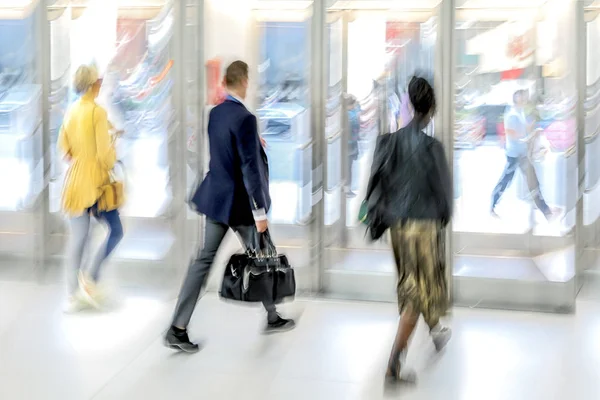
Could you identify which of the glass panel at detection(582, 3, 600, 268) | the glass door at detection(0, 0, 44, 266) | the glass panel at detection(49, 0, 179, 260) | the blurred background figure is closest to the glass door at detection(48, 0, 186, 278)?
the glass panel at detection(49, 0, 179, 260)

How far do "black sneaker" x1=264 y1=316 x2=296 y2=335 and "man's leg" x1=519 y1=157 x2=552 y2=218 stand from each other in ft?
6.07

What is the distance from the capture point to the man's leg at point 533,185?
16.6 ft

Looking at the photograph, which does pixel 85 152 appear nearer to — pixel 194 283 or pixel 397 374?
pixel 194 283

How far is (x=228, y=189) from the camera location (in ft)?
12.7

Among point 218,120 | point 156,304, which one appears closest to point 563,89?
point 218,120

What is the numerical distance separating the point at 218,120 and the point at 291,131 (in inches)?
60.7

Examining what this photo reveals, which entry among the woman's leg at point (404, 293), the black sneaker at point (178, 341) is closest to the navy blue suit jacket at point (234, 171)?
the black sneaker at point (178, 341)

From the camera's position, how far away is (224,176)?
3.89m

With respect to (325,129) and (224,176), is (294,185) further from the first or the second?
(224,176)

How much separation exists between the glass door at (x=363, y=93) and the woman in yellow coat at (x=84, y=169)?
4.81ft

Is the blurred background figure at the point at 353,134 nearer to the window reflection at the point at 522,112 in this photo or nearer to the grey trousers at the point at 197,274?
the window reflection at the point at 522,112

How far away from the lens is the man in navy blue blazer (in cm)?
382

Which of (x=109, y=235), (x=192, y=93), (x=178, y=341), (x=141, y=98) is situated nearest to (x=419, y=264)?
(x=178, y=341)

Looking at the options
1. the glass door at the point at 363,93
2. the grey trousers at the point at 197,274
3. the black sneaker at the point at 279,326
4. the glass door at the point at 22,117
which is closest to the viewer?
the grey trousers at the point at 197,274
